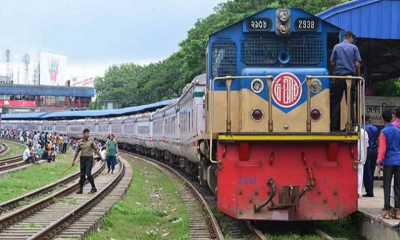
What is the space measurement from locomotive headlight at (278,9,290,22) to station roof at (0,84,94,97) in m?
107

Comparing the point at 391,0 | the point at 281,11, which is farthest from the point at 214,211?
the point at 391,0

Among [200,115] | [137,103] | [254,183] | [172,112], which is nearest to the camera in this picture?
[254,183]

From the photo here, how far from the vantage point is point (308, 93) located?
28.5 feet

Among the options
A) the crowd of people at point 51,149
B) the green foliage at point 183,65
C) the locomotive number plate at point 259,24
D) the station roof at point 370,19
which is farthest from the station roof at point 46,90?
the locomotive number plate at point 259,24

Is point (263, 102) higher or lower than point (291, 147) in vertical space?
higher

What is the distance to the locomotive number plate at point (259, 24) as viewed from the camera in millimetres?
9641

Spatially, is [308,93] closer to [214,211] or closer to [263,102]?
[263,102]

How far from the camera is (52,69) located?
418ft

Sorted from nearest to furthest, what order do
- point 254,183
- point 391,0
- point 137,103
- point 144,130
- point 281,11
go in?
point 254,183 < point 281,11 < point 391,0 < point 144,130 < point 137,103

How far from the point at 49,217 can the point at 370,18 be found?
31.1 feet

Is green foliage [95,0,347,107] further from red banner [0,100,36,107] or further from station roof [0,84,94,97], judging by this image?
red banner [0,100,36,107]

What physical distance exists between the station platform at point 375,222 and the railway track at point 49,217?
4710mm

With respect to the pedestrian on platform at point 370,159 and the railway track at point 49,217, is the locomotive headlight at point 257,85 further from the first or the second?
the railway track at point 49,217

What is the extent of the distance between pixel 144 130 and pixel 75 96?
259ft
